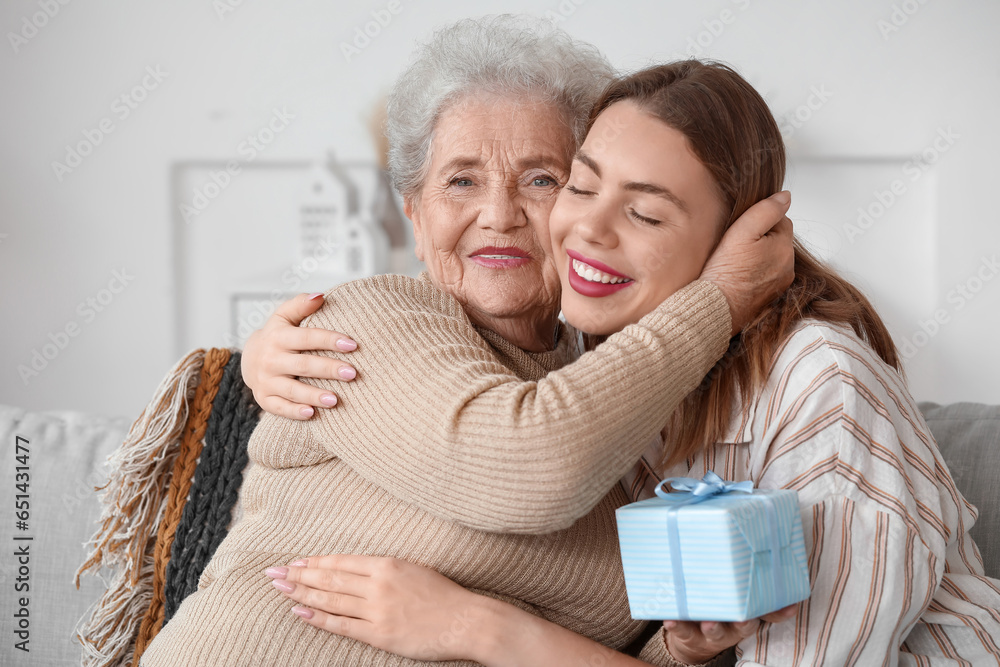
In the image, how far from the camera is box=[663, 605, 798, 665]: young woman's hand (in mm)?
972

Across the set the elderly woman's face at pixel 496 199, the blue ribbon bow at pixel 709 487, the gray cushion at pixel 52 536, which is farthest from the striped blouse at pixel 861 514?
the gray cushion at pixel 52 536

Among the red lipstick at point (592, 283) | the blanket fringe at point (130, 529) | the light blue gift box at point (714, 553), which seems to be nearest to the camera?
the light blue gift box at point (714, 553)

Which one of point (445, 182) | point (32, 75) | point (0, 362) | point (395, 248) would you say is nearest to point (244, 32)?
point (32, 75)

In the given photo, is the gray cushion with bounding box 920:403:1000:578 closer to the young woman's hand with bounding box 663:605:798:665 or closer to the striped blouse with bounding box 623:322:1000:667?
the striped blouse with bounding box 623:322:1000:667

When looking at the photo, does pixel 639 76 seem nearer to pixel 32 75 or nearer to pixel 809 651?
pixel 809 651

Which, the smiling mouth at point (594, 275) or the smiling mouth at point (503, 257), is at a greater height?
the smiling mouth at point (503, 257)

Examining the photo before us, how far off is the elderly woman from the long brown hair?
2.0 inches


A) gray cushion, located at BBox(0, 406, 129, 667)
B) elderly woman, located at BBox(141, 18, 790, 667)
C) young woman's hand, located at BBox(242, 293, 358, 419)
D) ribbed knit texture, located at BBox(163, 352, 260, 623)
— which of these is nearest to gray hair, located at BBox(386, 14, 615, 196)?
elderly woman, located at BBox(141, 18, 790, 667)

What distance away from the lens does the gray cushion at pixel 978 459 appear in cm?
153

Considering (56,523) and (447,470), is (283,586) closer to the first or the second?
(447,470)

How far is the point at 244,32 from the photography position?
380 centimetres

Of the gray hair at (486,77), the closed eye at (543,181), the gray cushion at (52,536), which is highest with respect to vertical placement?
the gray hair at (486,77)

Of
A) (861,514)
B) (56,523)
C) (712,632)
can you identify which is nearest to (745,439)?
(861,514)

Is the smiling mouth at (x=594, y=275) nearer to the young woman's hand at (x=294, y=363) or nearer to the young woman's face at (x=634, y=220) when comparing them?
the young woman's face at (x=634, y=220)
